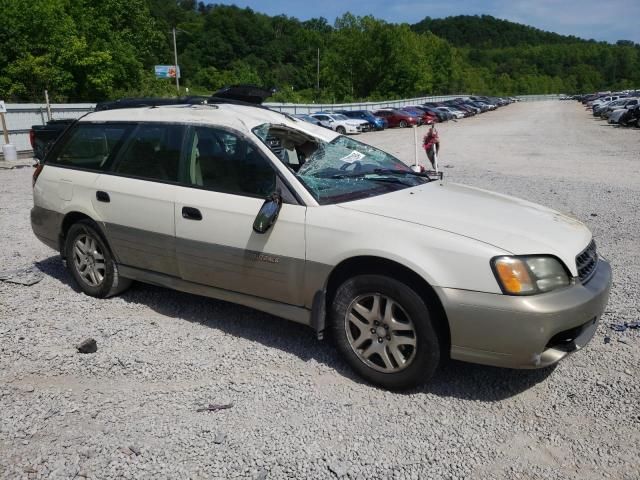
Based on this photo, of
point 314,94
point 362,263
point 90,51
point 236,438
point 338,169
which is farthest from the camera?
point 314,94

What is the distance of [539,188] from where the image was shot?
1114cm

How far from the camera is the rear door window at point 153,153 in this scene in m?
4.32

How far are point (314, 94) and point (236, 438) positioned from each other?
78414mm

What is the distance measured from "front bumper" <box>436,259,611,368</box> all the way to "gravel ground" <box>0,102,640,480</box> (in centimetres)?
39

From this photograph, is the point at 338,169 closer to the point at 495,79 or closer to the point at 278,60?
the point at 278,60

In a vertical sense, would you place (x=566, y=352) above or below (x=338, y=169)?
below

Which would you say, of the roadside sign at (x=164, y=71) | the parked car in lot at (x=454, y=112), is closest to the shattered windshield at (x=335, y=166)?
the parked car in lot at (x=454, y=112)

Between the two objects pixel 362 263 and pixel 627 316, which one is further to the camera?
pixel 627 316

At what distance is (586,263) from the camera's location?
3.45m

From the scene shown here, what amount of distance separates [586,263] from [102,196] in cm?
379

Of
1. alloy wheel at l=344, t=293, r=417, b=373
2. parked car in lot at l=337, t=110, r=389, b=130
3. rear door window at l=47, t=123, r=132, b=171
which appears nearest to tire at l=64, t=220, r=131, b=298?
rear door window at l=47, t=123, r=132, b=171

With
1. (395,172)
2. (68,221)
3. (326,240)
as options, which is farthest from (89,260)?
(395,172)

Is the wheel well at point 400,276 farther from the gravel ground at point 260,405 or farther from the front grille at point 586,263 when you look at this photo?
the front grille at point 586,263

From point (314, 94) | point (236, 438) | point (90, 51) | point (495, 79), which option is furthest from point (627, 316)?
point (495, 79)
